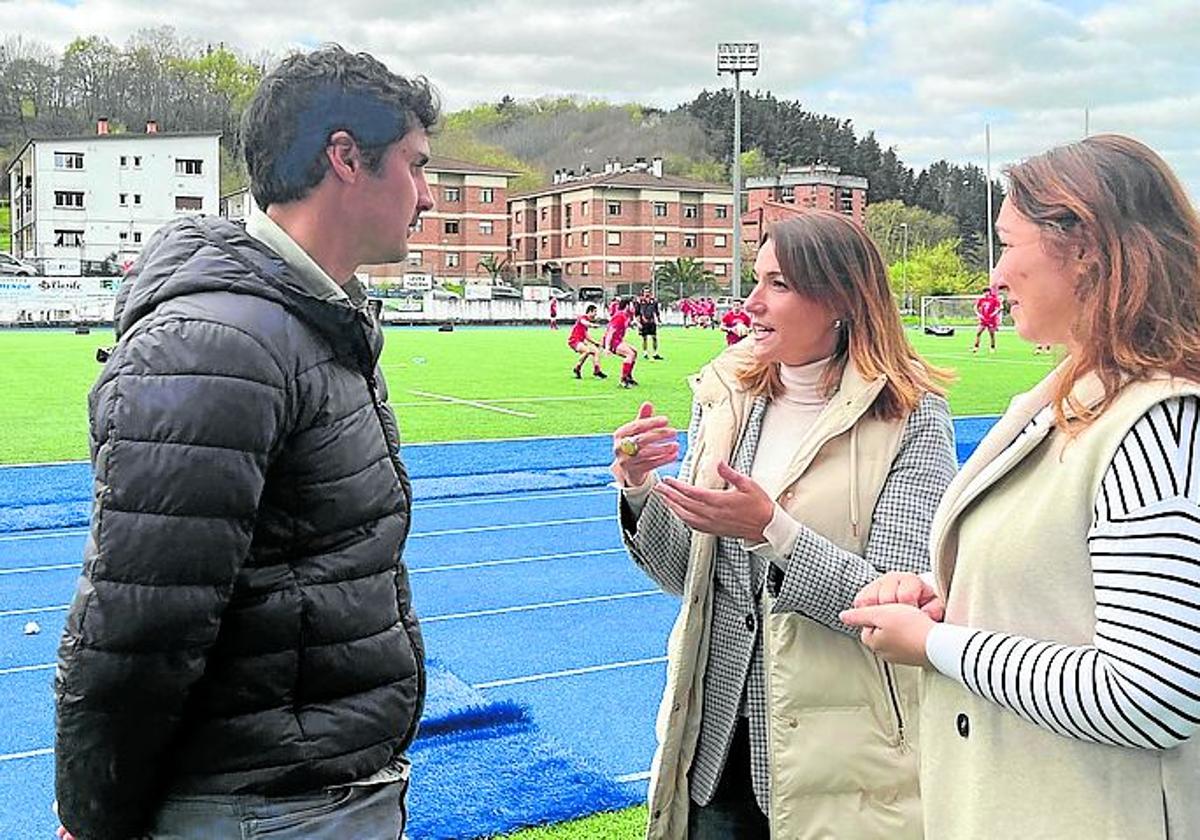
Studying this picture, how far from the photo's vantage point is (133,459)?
1.66m

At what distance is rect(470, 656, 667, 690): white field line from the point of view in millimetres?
5586

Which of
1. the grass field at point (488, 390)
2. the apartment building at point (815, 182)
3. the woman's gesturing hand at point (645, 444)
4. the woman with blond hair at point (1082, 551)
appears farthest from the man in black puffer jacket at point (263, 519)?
the apartment building at point (815, 182)

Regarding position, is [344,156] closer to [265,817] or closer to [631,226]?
[265,817]

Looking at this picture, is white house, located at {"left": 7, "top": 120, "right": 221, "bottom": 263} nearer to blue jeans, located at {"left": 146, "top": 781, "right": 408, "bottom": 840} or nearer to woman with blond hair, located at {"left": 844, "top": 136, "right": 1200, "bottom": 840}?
blue jeans, located at {"left": 146, "top": 781, "right": 408, "bottom": 840}

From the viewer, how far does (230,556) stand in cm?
168

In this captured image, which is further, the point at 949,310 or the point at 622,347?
the point at 949,310

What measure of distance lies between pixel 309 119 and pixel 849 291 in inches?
52.4

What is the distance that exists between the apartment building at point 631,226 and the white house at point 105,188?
2634 cm

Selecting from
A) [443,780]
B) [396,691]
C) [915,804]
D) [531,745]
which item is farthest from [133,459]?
[531,745]

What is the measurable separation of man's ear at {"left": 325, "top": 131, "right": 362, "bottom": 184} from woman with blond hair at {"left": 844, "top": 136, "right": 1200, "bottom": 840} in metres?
1.04

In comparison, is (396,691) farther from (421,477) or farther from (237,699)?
(421,477)

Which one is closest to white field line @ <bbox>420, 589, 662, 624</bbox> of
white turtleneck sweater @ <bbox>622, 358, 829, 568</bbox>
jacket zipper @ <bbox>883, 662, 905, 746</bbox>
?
white turtleneck sweater @ <bbox>622, 358, 829, 568</bbox>

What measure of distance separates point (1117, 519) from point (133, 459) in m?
1.33

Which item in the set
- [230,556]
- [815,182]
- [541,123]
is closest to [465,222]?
[815,182]
